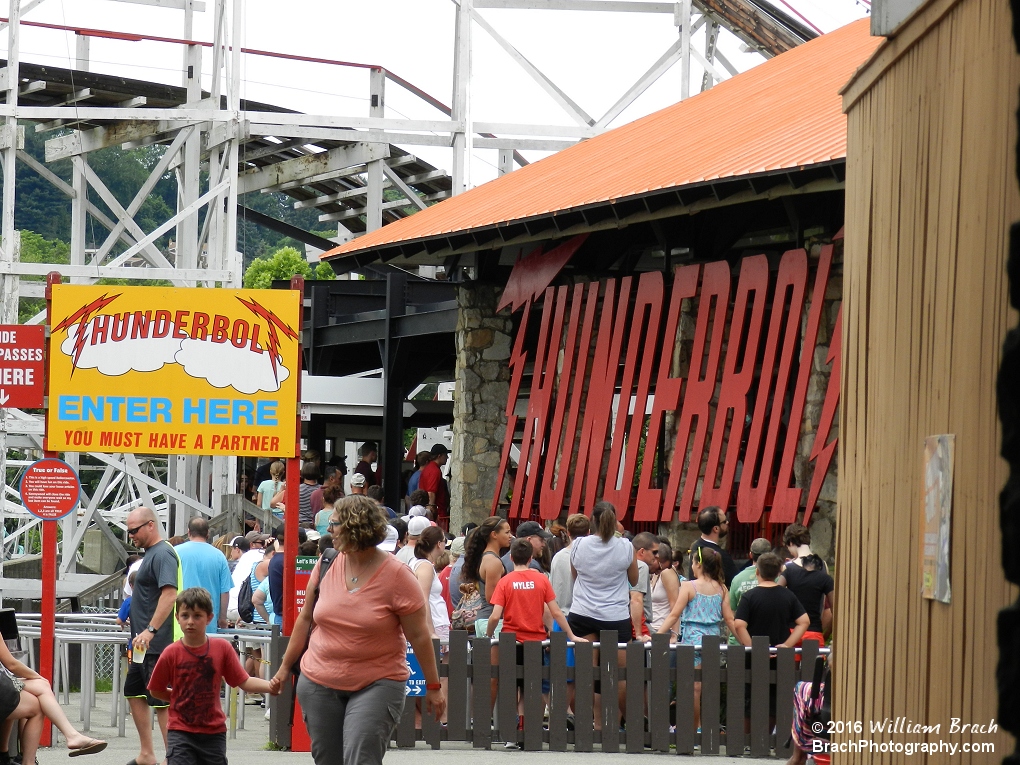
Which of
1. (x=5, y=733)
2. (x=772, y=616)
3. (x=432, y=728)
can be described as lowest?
(x=432, y=728)

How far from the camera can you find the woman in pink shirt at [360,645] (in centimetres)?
568

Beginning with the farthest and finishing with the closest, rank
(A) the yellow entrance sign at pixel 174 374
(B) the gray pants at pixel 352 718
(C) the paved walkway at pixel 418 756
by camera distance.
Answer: (A) the yellow entrance sign at pixel 174 374
(C) the paved walkway at pixel 418 756
(B) the gray pants at pixel 352 718

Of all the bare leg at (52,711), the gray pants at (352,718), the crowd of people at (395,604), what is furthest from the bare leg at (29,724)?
the gray pants at (352,718)

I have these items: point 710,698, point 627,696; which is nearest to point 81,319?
point 627,696

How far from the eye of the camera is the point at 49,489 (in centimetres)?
1008

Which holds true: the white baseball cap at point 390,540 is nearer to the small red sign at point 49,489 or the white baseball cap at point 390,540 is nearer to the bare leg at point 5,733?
the small red sign at point 49,489

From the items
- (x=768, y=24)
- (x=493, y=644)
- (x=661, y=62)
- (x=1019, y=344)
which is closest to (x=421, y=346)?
(x=661, y=62)

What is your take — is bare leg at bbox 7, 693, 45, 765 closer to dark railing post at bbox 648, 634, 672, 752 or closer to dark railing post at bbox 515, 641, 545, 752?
dark railing post at bbox 515, 641, 545, 752

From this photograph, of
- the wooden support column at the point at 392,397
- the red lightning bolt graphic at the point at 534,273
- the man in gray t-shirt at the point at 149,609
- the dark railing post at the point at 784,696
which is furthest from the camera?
the wooden support column at the point at 392,397

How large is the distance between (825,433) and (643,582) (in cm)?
323

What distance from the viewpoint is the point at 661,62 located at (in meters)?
23.6

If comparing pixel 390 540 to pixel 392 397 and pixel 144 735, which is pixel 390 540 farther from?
pixel 392 397

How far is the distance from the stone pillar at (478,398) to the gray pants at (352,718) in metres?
13.0

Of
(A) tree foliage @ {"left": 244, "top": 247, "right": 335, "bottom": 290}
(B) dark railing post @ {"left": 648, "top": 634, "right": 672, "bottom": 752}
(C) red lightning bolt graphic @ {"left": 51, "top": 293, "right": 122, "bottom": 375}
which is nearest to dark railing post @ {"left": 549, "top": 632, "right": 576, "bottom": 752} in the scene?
(B) dark railing post @ {"left": 648, "top": 634, "right": 672, "bottom": 752}
